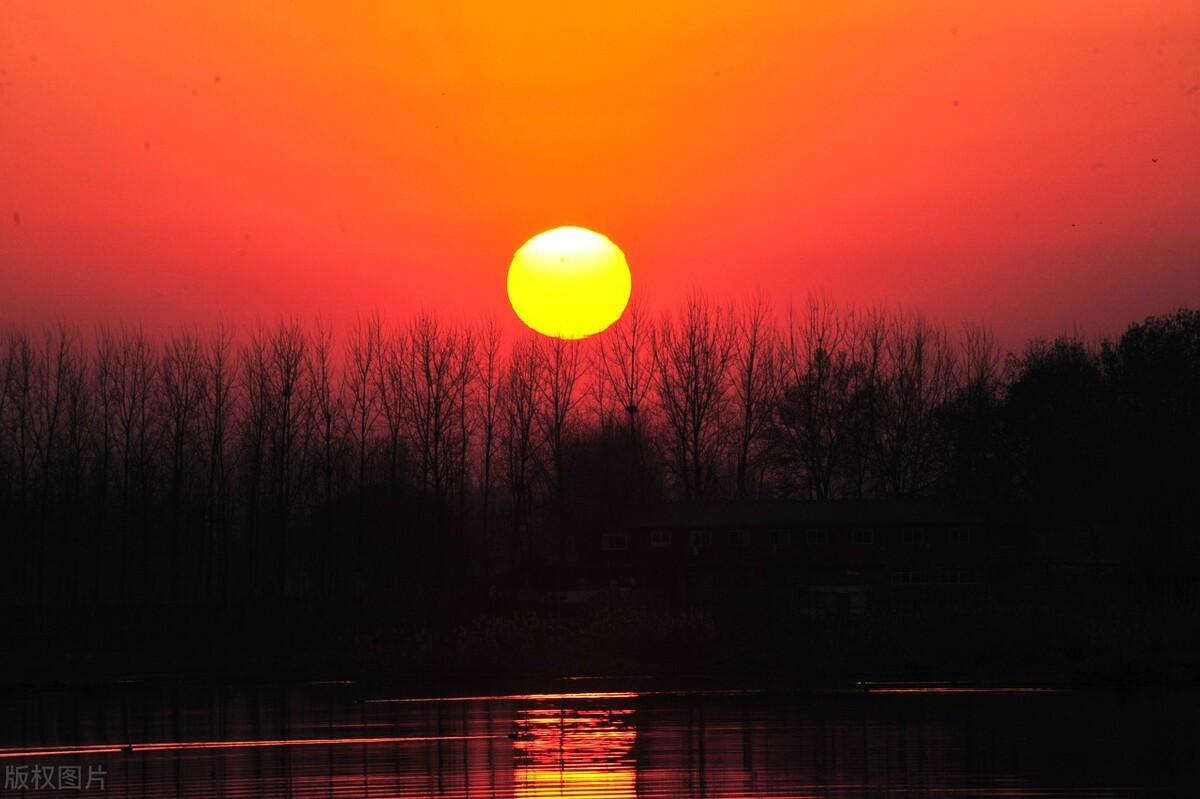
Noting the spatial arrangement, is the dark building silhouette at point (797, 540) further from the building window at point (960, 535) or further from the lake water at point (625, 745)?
the lake water at point (625, 745)

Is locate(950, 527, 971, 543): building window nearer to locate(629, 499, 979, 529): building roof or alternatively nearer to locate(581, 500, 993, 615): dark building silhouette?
locate(581, 500, 993, 615): dark building silhouette

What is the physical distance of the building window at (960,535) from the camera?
87.6 m

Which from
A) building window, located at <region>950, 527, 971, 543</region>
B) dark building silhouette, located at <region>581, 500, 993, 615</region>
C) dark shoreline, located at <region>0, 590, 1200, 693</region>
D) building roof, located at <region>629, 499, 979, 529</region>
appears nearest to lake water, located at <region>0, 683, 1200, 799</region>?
dark shoreline, located at <region>0, 590, 1200, 693</region>

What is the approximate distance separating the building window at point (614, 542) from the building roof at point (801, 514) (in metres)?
1.22

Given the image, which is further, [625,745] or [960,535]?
[960,535]

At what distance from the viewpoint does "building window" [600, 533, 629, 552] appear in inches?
Result: 3509

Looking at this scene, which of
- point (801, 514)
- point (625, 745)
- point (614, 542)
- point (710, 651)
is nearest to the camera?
point (625, 745)

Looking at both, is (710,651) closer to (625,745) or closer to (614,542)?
(625,745)

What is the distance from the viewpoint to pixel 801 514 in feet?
286

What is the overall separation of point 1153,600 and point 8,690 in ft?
122

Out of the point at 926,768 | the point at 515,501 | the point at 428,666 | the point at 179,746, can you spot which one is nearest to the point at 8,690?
the point at 428,666

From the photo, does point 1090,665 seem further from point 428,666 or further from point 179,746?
point 179,746

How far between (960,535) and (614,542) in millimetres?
20962

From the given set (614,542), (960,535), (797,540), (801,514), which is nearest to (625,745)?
(797,540)
